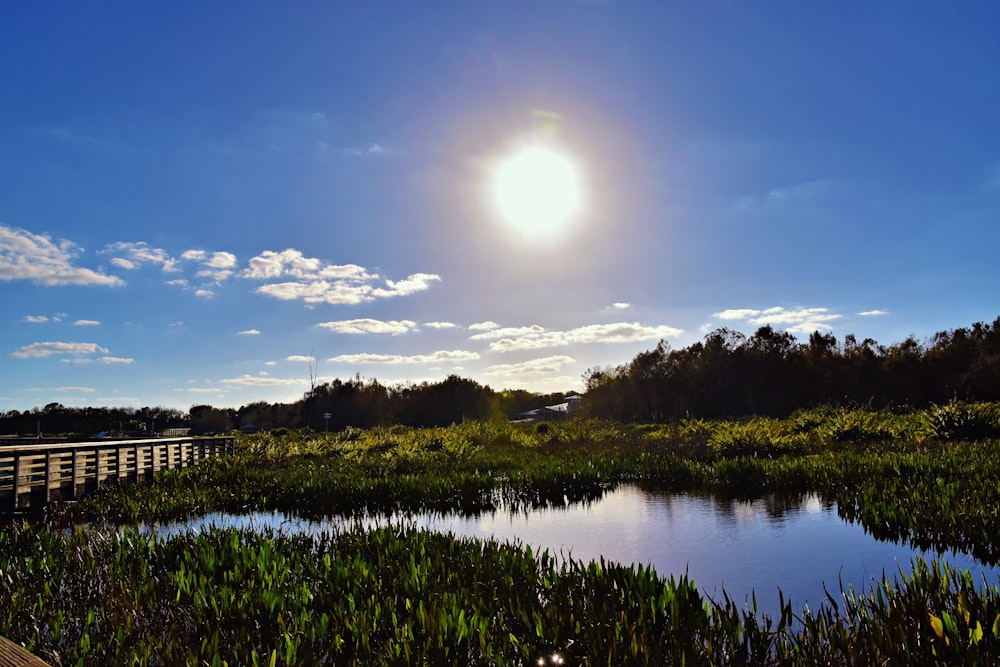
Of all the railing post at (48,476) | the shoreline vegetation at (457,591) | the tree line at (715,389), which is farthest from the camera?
the tree line at (715,389)

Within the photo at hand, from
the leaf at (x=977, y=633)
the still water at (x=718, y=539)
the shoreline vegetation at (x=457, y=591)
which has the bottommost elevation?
the still water at (x=718, y=539)

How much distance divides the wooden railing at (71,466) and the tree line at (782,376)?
36004 millimetres

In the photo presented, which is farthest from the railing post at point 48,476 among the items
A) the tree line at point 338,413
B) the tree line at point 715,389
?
the tree line at point 338,413

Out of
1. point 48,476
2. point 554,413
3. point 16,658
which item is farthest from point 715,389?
point 16,658

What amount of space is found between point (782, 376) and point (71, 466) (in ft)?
166

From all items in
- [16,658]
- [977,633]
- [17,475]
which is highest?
[16,658]

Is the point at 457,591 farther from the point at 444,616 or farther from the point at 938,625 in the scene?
the point at 938,625

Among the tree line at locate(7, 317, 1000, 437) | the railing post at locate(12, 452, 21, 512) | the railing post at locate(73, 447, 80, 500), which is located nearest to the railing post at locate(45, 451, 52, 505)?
the railing post at locate(12, 452, 21, 512)

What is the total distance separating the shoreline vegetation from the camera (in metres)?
5.03

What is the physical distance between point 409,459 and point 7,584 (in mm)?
15700

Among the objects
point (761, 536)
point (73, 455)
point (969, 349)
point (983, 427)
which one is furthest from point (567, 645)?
point (969, 349)

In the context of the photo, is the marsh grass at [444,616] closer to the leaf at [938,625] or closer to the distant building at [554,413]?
the leaf at [938,625]

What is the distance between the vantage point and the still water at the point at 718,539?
8000 mm

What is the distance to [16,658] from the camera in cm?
165
